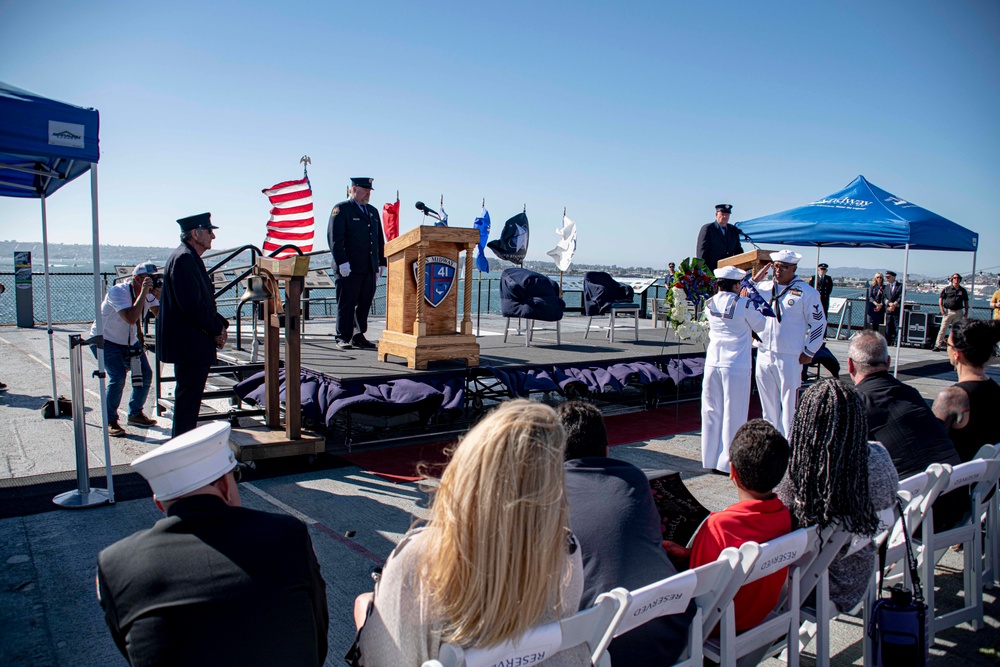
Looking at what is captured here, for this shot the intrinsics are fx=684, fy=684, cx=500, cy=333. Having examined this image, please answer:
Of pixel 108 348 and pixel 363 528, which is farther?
pixel 108 348

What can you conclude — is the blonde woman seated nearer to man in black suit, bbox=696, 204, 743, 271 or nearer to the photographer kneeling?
the photographer kneeling

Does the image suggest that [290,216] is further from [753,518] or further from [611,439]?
[753,518]

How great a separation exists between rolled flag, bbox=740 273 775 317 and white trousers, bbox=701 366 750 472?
1.77 feet

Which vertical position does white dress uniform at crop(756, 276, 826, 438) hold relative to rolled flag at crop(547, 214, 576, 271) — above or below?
below

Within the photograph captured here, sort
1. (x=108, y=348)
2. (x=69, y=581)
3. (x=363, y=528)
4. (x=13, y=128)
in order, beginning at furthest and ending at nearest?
(x=108, y=348)
(x=363, y=528)
(x=13, y=128)
(x=69, y=581)

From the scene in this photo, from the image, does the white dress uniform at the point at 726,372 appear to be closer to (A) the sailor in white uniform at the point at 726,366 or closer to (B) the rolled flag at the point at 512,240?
(A) the sailor in white uniform at the point at 726,366

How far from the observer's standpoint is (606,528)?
1.99 m

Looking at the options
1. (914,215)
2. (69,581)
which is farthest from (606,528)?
(914,215)

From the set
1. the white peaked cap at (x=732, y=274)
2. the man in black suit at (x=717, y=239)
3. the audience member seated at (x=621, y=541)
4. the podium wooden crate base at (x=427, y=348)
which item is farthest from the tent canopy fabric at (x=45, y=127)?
the man in black suit at (x=717, y=239)

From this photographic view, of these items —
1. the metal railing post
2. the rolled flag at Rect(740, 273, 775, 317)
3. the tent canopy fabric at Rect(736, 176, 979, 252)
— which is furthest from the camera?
the tent canopy fabric at Rect(736, 176, 979, 252)

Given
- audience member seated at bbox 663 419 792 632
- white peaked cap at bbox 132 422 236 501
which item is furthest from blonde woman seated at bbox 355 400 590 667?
audience member seated at bbox 663 419 792 632

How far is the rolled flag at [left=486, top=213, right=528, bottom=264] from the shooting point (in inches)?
365

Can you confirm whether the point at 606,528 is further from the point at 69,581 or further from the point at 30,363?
the point at 30,363

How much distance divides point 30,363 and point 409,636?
10417 millimetres
